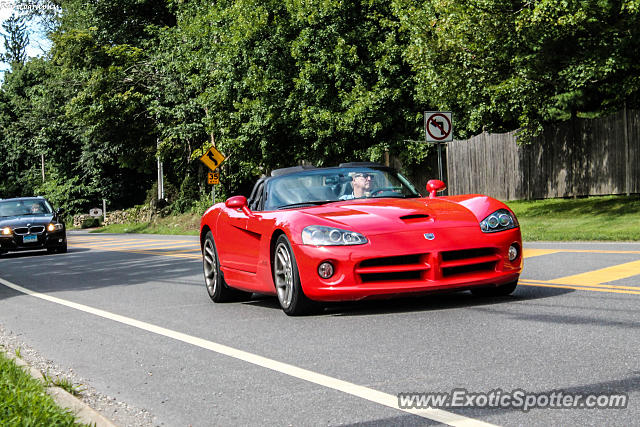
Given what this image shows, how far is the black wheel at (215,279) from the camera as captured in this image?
9367 millimetres

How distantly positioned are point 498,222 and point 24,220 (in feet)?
59.1

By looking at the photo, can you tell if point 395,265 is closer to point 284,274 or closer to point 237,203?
point 284,274

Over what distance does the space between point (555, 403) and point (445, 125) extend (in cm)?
1290

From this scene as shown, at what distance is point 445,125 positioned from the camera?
656 inches

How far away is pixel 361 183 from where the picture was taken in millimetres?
8578

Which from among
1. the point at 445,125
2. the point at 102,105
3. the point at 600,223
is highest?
the point at 102,105

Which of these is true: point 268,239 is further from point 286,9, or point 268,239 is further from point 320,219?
point 286,9

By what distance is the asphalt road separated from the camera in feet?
14.5

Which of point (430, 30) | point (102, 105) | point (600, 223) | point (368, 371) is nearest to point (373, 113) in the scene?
point (430, 30)

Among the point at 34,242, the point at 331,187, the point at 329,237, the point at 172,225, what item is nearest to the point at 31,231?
the point at 34,242

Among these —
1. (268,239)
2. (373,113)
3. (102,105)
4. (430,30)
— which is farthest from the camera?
(102,105)

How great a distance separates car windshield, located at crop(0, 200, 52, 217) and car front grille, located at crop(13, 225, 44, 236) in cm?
Answer: 147

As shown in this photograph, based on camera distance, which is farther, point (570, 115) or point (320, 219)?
point (570, 115)

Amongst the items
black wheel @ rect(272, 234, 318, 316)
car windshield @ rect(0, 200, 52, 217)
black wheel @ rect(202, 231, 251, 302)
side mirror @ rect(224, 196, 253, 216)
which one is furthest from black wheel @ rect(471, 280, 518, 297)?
car windshield @ rect(0, 200, 52, 217)
